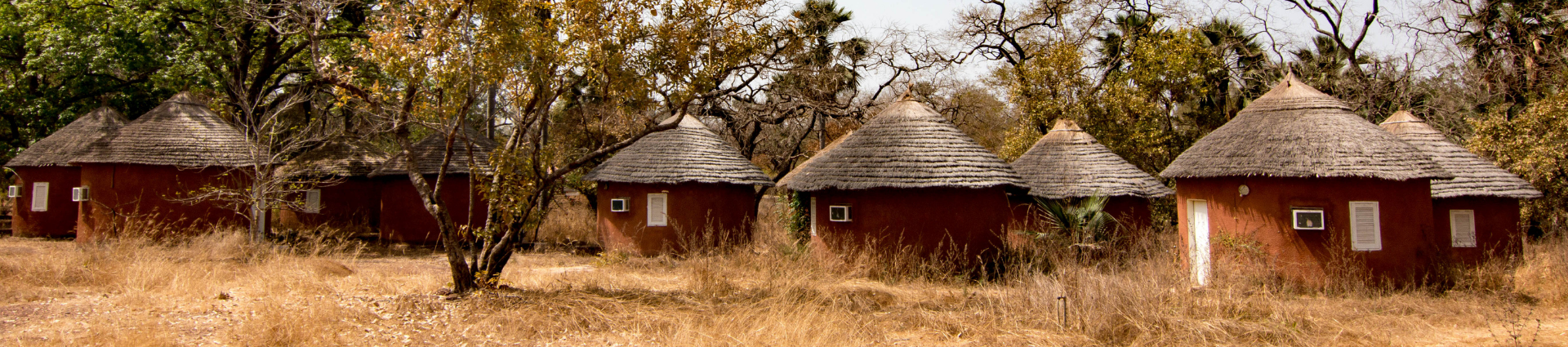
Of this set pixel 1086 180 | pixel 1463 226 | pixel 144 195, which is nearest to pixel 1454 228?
pixel 1463 226

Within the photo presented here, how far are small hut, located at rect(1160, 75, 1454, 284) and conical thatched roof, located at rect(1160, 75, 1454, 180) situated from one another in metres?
0.01

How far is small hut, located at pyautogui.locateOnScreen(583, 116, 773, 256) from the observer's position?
14367 mm

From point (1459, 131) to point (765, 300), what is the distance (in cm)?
1795

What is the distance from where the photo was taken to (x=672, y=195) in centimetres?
1450

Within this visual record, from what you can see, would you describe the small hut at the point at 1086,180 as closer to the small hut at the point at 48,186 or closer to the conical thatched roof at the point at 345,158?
the conical thatched roof at the point at 345,158

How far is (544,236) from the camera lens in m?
18.4

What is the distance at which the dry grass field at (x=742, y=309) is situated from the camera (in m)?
7.02

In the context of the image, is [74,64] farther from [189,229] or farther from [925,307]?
[925,307]

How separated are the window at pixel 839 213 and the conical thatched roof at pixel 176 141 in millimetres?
10181

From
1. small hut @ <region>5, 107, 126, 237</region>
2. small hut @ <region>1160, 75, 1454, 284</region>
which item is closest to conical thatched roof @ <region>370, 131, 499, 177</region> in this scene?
small hut @ <region>5, 107, 126, 237</region>

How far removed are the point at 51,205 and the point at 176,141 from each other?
4.53 m

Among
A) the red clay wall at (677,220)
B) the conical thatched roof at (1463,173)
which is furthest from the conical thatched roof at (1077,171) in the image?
the red clay wall at (677,220)

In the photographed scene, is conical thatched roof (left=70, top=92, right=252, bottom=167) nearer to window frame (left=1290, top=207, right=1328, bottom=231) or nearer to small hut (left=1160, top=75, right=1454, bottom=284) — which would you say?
small hut (left=1160, top=75, right=1454, bottom=284)

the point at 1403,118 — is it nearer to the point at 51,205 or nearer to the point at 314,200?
the point at 314,200
